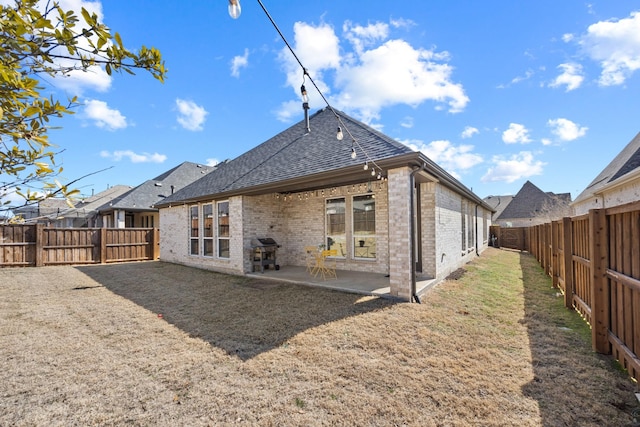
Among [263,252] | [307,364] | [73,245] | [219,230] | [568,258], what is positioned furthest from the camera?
[73,245]

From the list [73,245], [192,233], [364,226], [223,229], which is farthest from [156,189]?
[364,226]

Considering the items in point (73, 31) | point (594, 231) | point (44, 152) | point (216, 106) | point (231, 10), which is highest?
point (216, 106)

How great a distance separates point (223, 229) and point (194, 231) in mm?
2150

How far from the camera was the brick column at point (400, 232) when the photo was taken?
5.74m

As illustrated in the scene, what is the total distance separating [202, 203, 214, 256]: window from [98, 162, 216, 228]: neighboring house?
7.41 meters

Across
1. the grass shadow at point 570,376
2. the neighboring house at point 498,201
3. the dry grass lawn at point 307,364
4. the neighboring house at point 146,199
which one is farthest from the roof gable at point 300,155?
the neighboring house at point 498,201

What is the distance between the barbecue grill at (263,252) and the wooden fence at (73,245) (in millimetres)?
8615

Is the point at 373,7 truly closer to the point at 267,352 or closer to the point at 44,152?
the point at 44,152

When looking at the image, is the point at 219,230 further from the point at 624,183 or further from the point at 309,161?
the point at 624,183

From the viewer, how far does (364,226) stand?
8.84 meters

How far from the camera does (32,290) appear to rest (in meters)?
7.61

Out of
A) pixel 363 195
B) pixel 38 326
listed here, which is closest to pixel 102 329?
pixel 38 326

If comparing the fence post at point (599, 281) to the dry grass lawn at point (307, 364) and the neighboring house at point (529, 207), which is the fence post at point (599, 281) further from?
the neighboring house at point (529, 207)

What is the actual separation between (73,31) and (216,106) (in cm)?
922
